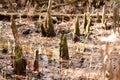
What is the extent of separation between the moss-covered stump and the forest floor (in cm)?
8

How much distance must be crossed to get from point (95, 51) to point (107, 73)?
317 centimetres

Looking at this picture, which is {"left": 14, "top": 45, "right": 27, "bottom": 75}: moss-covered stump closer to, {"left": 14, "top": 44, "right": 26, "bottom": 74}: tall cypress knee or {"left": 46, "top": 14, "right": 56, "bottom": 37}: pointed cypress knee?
{"left": 14, "top": 44, "right": 26, "bottom": 74}: tall cypress knee

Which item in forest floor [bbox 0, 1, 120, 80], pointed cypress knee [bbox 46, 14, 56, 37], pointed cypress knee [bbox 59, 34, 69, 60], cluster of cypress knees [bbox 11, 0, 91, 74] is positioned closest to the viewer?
cluster of cypress knees [bbox 11, 0, 91, 74]

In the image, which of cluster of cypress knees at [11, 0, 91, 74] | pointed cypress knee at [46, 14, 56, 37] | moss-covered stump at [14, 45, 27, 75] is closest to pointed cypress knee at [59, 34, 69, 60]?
cluster of cypress knees at [11, 0, 91, 74]

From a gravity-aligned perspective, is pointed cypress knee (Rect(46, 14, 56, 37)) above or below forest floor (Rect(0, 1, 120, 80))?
above

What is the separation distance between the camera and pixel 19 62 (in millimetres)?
4883

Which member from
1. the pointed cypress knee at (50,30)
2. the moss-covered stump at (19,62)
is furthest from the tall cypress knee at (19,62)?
the pointed cypress knee at (50,30)

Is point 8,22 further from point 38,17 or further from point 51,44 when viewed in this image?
point 51,44

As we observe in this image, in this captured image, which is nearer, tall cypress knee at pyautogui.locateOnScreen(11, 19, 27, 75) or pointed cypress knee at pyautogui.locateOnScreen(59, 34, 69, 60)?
tall cypress knee at pyautogui.locateOnScreen(11, 19, 27, 75)

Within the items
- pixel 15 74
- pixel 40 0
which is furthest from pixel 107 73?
pixel 40 0

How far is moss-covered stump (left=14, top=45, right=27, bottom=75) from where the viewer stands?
482 cm

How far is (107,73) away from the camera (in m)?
2.90

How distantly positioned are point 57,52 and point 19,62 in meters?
1.21

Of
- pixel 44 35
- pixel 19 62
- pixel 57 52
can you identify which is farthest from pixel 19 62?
pixel 44 35
